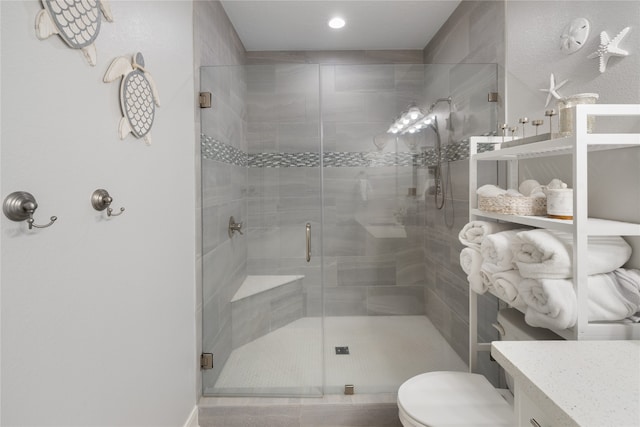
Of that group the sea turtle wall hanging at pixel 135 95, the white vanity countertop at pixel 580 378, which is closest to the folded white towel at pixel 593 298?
the white vanity countertop at pixel 580 378

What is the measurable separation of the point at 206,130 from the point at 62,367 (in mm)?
1417

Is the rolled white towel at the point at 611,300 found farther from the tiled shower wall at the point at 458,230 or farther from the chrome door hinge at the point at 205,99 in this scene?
the chrome door hinge at the point at 205,99

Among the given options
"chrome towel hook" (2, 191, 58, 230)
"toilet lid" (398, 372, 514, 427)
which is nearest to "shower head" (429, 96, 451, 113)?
"toilet lid" (398, 372, 514, 427)

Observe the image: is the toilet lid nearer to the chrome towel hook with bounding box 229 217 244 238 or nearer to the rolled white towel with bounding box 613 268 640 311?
the rolled white towel with bounding box 613 268 640 311

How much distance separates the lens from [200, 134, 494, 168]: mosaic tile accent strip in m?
2.13

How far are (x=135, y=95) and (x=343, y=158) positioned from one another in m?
1.19

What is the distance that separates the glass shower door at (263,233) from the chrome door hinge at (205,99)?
0.14 feet

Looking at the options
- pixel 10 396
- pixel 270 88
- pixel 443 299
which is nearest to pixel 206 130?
pixel 270 88

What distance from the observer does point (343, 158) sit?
84.7 inches

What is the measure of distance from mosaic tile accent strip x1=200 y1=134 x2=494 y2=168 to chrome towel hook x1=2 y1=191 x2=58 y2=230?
53.1 inches

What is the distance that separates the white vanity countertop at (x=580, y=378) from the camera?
24.8 inches

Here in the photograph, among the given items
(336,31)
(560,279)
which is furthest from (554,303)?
(336,31)

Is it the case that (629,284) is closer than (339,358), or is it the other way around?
(629,284)

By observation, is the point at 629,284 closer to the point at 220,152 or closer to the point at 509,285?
the point at 509,285
